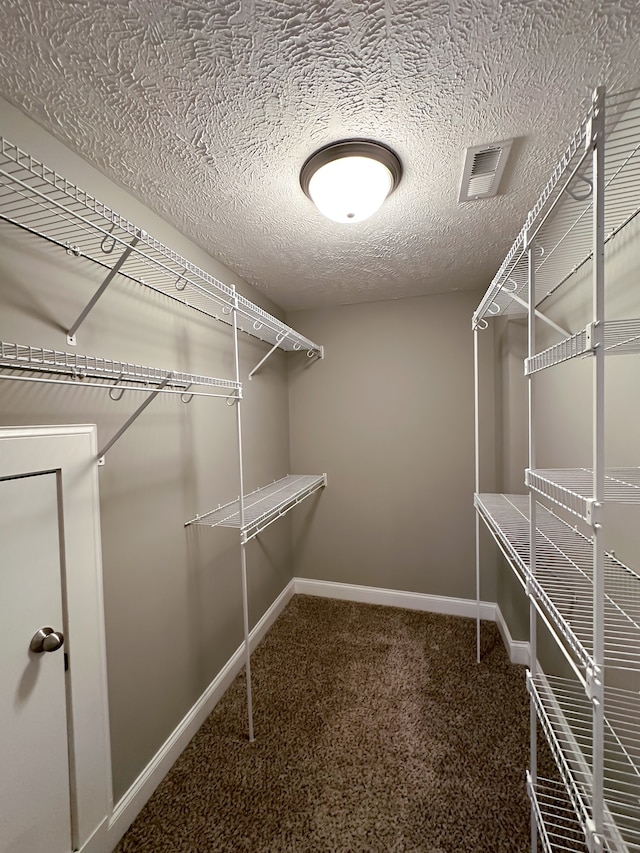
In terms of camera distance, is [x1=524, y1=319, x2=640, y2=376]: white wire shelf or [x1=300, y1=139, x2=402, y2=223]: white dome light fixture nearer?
[x1=524, y1=319, x2=640, y2=376]: white wire shelf

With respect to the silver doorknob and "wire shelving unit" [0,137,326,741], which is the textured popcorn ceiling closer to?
"wire shelving unit" [0,137,326,741]

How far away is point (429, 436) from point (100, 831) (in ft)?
8.17

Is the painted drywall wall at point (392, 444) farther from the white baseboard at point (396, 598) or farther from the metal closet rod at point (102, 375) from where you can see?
the metal closet rod at point (102, 375)

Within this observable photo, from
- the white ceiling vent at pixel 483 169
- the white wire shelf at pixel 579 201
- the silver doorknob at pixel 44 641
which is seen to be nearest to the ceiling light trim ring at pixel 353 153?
the white ceiling vent at pixel 483 169

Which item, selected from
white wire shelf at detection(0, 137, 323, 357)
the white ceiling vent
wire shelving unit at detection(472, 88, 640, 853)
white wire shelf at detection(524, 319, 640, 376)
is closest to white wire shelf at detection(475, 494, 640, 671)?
wire shelving unit at detection(472, 88, 640, 853)

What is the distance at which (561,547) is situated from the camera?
1.32m

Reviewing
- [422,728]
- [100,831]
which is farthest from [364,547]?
[100,831]

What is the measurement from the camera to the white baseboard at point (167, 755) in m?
1.20

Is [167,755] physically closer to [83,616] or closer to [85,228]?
[83,616]

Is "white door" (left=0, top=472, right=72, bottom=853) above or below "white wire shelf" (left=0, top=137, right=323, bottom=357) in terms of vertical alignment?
below

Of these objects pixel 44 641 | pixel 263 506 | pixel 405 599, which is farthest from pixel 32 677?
pixel 405 599

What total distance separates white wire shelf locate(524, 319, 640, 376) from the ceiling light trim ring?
83cm

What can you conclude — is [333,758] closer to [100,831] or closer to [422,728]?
[422,728]

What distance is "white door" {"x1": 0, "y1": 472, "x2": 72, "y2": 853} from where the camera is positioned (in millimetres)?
912
